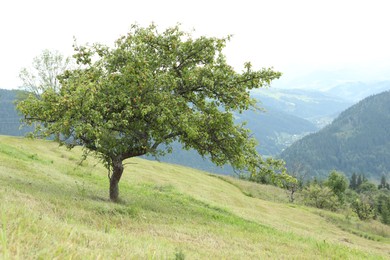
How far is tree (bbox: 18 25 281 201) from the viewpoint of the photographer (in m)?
18.4

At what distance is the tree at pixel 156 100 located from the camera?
18438 millimetres

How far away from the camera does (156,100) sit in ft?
64.1

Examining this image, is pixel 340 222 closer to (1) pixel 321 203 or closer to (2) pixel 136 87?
(1) pixel 321 203

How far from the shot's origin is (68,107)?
17.6m

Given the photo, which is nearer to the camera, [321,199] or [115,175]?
[115,175]

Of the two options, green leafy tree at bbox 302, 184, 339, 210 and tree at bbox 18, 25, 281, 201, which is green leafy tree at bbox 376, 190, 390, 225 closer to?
green leafy tree at bbox 302, 184, 339, 210

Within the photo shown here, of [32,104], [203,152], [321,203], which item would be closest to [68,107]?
[32,104]

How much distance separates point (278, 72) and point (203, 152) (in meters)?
6.62

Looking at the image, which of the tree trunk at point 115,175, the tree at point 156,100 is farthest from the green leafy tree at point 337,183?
the tree trunk at point 115,175

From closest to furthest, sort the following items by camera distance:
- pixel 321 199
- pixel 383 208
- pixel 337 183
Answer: pixel 321 199
pixel 383 208
pixel 337 183

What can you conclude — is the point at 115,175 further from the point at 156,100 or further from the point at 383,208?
the point at 383,208

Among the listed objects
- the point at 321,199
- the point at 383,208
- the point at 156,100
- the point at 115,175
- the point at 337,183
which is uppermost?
the point at 156,100

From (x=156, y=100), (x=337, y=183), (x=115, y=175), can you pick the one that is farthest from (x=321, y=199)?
(x=156, y=100)

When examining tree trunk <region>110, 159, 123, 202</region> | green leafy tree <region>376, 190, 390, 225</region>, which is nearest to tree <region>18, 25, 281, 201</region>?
tree trunk <region>110, 159, 123, 202</region>
